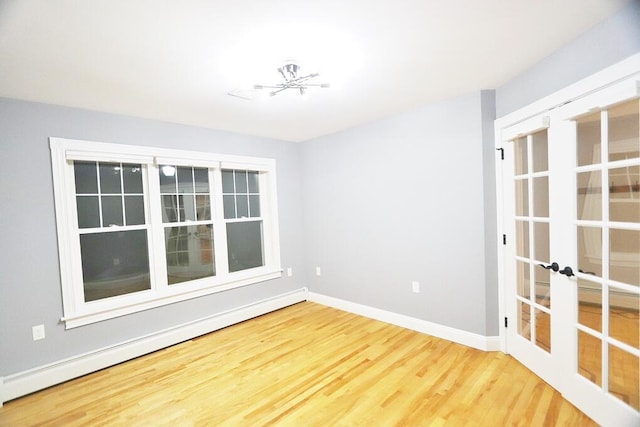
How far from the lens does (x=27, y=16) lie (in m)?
1.47

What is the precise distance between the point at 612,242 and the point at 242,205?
3.83m

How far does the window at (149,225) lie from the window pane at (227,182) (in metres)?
0.01

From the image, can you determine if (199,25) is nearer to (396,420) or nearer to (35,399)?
(396,420)

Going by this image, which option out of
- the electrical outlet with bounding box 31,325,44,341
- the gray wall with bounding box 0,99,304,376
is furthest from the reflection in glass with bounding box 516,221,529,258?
the electrical outlet with bounding box 31,325,44,341

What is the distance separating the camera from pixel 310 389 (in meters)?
2.32

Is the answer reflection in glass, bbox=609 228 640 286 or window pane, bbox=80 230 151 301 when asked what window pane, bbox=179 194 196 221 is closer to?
window pane, bbox=80 230 151 301

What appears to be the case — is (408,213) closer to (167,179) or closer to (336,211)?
(336,211)

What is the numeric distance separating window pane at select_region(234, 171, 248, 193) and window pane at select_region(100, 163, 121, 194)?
4.63 feet

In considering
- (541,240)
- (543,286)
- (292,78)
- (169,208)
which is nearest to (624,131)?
(541,240)

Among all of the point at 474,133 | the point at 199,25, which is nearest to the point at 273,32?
the point at 199,25

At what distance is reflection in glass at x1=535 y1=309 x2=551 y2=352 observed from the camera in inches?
90.6

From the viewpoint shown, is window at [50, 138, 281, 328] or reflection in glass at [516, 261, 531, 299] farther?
window at [50, 138, 281, 328]

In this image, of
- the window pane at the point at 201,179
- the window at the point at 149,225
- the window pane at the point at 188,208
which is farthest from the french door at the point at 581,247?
the window pane at the point at 188,208

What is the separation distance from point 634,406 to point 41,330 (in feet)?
14.7
